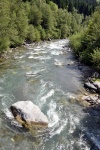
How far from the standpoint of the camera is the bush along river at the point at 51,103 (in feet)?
48.5

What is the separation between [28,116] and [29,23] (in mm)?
51075

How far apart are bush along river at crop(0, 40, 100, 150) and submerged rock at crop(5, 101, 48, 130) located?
536mm

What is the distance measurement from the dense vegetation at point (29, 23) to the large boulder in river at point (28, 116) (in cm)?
1907

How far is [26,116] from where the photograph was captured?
16.8m

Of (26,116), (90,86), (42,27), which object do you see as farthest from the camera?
(42,27)

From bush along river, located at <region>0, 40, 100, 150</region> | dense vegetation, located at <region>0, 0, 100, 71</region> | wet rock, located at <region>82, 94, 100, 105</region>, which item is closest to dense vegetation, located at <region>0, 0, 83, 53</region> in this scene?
dense vegetation, located at <region>0, 0, 100, 71</region>

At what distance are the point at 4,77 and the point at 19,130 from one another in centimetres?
1144

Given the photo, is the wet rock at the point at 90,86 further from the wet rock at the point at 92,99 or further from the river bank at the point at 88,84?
the wet rock at the point at 92,99

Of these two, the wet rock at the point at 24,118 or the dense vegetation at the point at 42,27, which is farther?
the dense vegetation at the point at 42,27

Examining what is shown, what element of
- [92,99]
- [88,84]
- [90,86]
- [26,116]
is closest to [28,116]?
[26,116]

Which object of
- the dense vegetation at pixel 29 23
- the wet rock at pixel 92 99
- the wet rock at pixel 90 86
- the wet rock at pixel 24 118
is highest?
the wet rock at pixel 24 118

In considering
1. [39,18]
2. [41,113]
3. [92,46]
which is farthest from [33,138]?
[39,18]

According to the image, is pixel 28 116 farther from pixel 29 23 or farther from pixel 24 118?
pixel 29 23

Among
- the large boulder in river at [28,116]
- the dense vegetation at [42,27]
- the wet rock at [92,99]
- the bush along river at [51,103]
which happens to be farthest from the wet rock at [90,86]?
the large boulder in river at [28,116]
